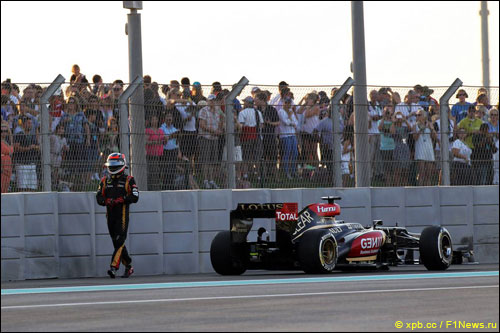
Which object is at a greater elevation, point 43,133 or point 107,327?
point 43,133

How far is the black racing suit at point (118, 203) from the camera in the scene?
17312 mm

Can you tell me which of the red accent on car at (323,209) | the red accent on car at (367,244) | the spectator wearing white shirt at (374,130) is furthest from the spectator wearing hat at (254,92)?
the red accent on car at (367,244)

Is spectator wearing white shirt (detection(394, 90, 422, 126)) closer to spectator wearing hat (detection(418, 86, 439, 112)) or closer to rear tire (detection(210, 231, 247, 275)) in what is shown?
spectator wearing hat (detection(418, 86, 439, 112))

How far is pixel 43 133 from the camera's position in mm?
17547

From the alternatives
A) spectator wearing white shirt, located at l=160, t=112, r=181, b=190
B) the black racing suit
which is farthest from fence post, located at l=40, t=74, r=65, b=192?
spectator wearing white shirt, located at l=160, t=112, r=181, b=190

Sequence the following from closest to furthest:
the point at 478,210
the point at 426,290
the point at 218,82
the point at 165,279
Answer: the point at 426,290 → the point at 165,279 → the point at 218,82 → the point at 478,210

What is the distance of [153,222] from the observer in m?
18.3

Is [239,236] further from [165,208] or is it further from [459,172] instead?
[459,172]

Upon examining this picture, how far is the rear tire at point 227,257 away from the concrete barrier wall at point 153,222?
61.5 inches

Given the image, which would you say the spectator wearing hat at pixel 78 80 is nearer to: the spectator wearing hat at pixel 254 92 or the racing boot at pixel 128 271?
the spectator wearing hat at pixel 254 92

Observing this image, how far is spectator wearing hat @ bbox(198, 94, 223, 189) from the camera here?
18562 millimetres

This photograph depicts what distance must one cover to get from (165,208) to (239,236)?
1.85 metres

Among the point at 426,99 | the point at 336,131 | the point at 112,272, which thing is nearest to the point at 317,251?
the point at 112,272

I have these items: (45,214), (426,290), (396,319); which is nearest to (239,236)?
(45,214)
